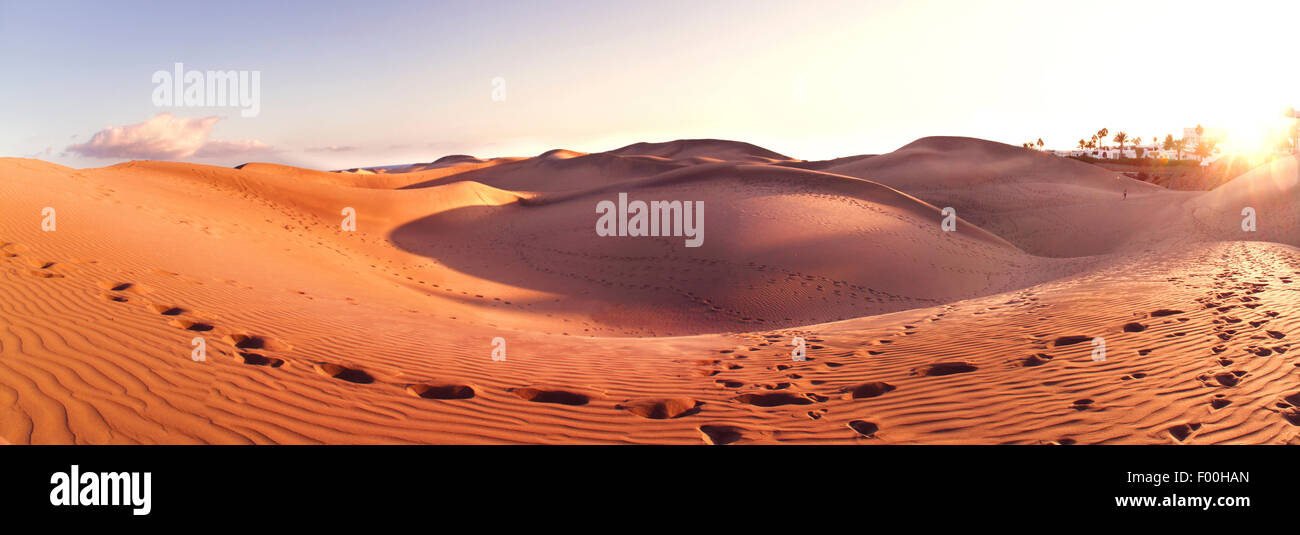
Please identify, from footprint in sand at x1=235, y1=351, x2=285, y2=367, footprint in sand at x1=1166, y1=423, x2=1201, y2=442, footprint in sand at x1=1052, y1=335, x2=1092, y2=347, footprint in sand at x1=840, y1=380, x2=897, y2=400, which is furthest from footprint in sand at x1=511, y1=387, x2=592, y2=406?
footprint in sand at x1=1052, y1=335, x2=1092, y2=347

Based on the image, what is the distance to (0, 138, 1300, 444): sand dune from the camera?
13.6ft

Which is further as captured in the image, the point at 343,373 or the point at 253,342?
the point at 253,342

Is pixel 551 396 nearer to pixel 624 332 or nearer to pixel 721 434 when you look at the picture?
pixel 721 434

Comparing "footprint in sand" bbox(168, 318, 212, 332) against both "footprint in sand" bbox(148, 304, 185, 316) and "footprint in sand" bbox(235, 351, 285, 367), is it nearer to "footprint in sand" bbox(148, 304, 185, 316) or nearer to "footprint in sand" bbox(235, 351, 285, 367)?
"footprint in sand" bbox(148, 304, 185, 316)

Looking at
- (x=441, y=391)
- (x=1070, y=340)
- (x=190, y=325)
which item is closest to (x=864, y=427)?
(x=441, y=391)

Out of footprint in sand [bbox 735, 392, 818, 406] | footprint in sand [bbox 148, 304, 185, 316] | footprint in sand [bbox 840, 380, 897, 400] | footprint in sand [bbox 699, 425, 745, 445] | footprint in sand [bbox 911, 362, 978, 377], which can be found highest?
footprint in sand [bbox 148, 304, 185, 316]

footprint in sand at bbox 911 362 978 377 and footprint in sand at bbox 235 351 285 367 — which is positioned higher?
footprint in sand at bbox 235 351 285 367

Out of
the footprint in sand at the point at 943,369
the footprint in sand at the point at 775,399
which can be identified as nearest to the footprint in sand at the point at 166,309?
the footprint in sand at the point at 775,399

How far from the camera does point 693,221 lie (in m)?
21.7

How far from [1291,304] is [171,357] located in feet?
43.0

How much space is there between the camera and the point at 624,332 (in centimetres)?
1185

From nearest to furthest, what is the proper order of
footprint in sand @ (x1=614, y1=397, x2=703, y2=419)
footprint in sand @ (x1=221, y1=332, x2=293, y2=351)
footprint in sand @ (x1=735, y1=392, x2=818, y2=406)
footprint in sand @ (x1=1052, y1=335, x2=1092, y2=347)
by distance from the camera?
footprint in sand @ (x1=614, y1=397, x2=703, y2=419)
footprint in sand @ (x1=735, y1=392, x2=818, y2=406)
footprint in sand @ (x1=221, y1=332, x2=293, y2=351)
footprint in sand @ (x1=1052, y1=335, x2=1092, y2=347)

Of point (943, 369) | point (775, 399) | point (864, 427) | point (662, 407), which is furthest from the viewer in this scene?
point (943, 369)
